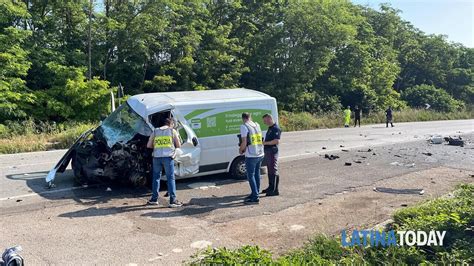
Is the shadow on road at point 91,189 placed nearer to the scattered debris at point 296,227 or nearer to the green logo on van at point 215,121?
the green logo on van at point 215,121

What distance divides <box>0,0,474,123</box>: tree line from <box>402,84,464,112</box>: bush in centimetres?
883

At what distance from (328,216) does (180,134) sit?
11.7ft

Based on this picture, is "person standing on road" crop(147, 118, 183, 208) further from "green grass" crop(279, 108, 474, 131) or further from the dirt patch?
"green grass" crop(279, 108, 474, 131)

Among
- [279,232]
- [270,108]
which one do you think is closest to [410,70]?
[270,108]

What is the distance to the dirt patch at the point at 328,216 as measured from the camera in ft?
20.4

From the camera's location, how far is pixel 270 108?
34.3 ft

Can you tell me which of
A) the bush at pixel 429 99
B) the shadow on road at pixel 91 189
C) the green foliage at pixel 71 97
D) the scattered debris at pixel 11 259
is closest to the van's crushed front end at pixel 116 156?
the shadow on road at pixel 91 189

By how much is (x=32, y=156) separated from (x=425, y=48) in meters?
63.2

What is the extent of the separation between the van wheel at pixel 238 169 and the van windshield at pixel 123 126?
235 centimetres

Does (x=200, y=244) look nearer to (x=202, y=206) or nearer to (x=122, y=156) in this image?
(x=202, y=206)

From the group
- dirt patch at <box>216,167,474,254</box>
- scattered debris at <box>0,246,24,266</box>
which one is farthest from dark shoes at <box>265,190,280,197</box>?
scattered debris at <box>0,246,24,266</box>

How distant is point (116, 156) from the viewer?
852cm

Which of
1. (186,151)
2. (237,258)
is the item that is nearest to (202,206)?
(186,151)

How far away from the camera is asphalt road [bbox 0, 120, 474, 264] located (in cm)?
566
